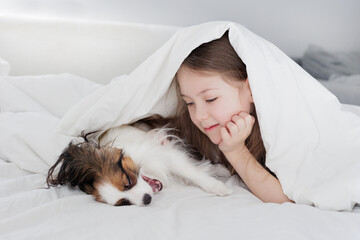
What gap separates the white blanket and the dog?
10.3 inches

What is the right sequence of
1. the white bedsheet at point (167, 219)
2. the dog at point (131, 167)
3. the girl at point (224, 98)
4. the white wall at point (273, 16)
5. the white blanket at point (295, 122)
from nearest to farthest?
1. the white bedsheet at point (167, 219)
2. the white blanket at point (295, 122)
3. the dog at point (131, 167)
4. the girl at point (224, 98)
5. the white wall at point (273, 16)

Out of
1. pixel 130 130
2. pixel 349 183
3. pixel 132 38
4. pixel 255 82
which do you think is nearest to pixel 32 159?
pixel 130 130

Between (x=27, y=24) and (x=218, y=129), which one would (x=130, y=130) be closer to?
(x=218, y=129)

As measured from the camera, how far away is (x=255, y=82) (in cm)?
132

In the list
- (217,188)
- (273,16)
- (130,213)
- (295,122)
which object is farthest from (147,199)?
(273,16)

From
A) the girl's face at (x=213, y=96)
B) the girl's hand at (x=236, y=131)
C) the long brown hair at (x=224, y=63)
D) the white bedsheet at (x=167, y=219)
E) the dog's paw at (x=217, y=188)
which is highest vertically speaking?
Answer: the long brown hair at (x=224, y=63)

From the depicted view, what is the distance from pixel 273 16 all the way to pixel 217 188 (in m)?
2.01

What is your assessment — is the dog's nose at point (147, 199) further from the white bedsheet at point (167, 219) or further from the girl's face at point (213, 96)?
the girl's face at point (213, 96)

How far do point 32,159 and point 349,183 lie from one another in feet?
4.04

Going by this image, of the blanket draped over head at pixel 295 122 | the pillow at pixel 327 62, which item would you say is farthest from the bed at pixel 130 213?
the pillow at pixel 327 62

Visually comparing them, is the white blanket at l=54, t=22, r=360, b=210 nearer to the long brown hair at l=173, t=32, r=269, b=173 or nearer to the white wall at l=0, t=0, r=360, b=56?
the long brown hair at l=173, t=32, r=269, b=173

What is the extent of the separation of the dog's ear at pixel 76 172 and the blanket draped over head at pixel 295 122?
0.40m

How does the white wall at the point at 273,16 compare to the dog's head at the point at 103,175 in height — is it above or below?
above

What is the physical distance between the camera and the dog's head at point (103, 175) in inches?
52.0
